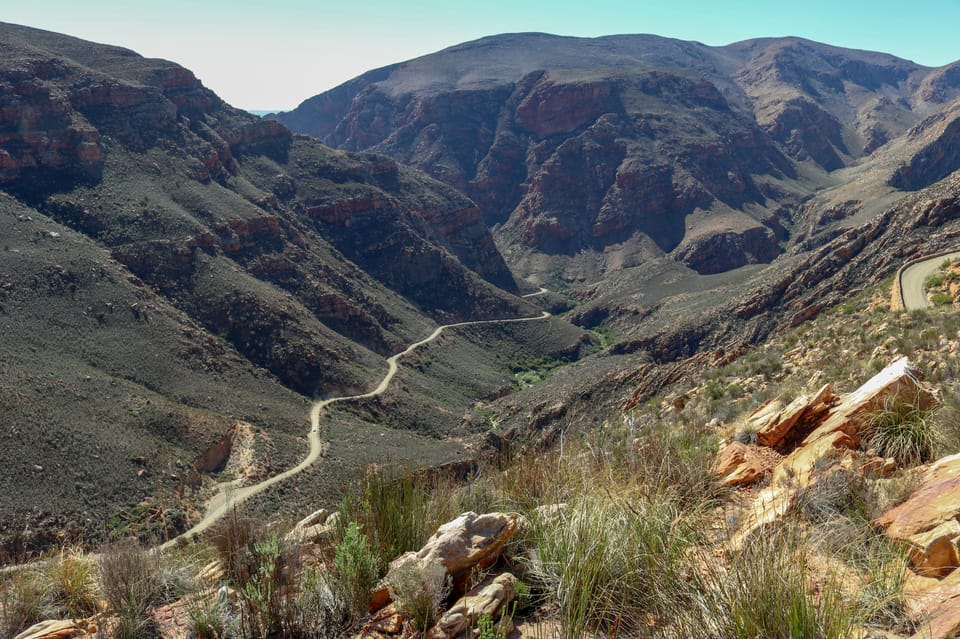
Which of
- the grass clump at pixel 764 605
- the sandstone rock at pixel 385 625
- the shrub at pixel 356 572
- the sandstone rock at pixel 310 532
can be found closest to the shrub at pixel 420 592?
the sandstone rock at pixel 385 625

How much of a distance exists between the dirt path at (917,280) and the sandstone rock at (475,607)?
64.2ft

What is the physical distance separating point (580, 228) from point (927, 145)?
218 ft

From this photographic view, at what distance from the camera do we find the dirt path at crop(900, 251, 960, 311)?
21.7 m

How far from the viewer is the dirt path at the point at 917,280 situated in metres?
21.7

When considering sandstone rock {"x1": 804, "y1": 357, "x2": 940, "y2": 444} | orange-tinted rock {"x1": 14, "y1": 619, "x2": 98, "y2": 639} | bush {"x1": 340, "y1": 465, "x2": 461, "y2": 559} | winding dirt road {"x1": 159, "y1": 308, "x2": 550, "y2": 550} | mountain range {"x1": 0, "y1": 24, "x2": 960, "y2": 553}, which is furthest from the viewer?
mountain range {"x1": 0, "y1": 24, "x2": 960, "y2": 553}

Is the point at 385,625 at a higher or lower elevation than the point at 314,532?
higher

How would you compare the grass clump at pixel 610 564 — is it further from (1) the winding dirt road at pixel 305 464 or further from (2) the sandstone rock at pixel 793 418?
(1) the winding dirt road at pixel 305 464

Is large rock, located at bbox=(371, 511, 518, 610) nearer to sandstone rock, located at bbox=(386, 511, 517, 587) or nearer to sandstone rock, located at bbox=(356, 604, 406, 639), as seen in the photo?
sandstone rock, located at bbox=(386, 511, 517, 587)

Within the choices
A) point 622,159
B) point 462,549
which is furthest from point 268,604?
point 622,159

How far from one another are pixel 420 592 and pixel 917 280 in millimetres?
26894

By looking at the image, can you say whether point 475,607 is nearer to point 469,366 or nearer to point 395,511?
point 395,511

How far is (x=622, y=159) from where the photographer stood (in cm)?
12600

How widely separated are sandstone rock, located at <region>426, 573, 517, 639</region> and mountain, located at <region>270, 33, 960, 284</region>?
101850 millimetres

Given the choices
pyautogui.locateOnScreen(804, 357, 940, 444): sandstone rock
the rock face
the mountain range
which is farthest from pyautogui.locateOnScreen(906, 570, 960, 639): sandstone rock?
the mountain range
